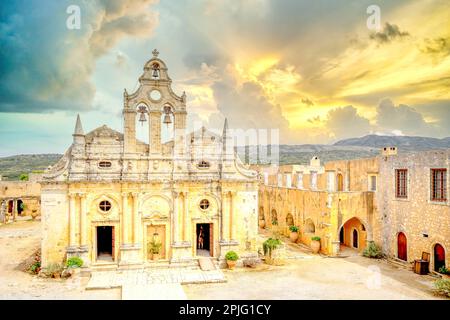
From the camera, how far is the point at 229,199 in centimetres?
2309

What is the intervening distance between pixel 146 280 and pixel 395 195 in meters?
16.0

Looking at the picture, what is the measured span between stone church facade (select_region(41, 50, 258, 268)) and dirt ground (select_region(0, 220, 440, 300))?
6.36 feet

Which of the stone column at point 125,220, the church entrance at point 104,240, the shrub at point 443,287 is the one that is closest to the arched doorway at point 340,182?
the shrub at point 443,287

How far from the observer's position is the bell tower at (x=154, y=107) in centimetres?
2239

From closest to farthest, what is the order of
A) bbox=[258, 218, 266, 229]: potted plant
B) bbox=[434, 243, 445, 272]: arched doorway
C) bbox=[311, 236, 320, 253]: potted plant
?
bbox=[434, 243, 445, 272]: arched doorway → bbox=[311, 236, 320, 253]: potted plant → bbox=[258, 218, 266, 229]: potted plant

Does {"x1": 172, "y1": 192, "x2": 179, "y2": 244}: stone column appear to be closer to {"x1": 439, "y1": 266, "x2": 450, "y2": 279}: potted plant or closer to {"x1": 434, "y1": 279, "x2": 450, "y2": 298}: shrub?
{"x1": 434, "y1": 279, "x2": 450, "y2": 298}: shrub

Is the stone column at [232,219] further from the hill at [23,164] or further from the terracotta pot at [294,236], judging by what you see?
the hill at [23,164]

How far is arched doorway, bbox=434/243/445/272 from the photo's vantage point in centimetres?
2056

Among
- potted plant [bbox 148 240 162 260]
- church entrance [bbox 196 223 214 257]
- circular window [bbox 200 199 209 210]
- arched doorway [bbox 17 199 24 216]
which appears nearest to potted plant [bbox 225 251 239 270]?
church entrance [bbox 196 223 214 257]

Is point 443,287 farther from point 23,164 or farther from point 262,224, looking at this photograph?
point 23,164

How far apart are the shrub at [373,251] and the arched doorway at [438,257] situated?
4682 mm

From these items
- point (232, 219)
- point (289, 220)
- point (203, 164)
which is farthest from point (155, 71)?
point (289, 220)
